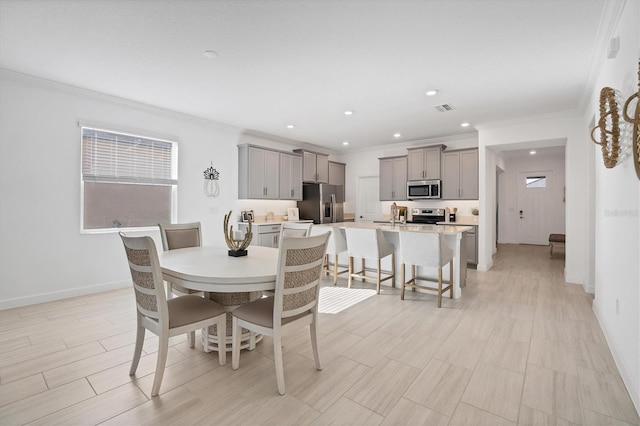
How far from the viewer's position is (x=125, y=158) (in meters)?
4.42

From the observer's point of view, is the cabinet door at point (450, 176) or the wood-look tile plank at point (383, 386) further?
the cabinet door at point (450, 176)

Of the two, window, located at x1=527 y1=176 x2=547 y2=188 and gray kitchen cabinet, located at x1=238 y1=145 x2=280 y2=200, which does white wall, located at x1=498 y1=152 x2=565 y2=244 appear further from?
gray kitchen cabinet, located at x1=238 y1=145 x2=280 y2=200

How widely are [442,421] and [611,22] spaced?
3.14 meters

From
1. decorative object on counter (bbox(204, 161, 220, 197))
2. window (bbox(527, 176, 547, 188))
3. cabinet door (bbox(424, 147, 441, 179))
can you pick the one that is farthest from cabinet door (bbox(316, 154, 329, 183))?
window (bbox(527, 176, 547, 188))

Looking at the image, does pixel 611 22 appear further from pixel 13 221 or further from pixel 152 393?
pixel 13 221

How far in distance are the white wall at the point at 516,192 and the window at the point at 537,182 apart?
0.46ft

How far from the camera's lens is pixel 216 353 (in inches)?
97.2

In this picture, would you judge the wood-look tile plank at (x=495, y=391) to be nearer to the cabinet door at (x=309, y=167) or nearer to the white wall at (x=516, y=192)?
the cabinet door at (x=309, y=167)

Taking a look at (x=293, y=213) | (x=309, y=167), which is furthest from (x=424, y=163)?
(x=293, y=213)

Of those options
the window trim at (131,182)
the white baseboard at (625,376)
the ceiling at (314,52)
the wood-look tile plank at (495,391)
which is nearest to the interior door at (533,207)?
the ceiling at (314,52)

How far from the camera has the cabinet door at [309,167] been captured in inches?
269

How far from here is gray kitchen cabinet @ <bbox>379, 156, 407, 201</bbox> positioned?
6.84 m

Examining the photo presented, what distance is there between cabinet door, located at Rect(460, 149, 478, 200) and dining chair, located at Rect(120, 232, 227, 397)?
5.35 m

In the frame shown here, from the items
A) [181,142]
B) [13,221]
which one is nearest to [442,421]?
[13,221]
